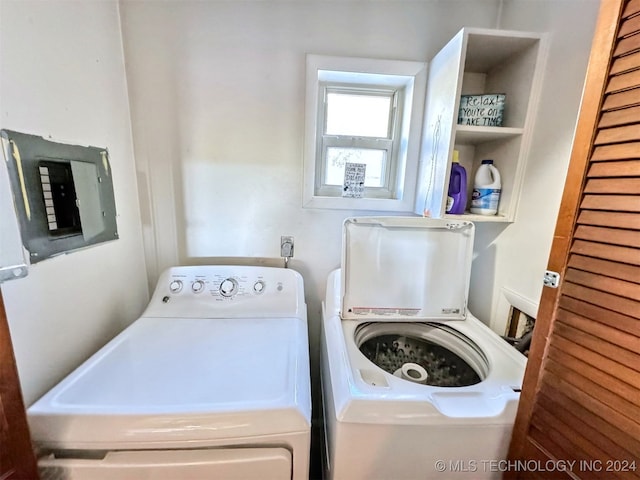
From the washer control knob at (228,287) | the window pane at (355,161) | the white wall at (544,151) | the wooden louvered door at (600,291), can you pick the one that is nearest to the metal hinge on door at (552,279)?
the wooden louvered door at (600,291)

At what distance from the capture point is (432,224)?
3.83 ft

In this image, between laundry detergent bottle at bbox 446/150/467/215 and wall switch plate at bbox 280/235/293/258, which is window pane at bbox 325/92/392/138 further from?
wall switch plate at bbox 280/235/293/258

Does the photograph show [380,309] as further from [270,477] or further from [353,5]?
[353,5]

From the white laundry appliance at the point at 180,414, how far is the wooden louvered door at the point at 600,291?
0.59 meters

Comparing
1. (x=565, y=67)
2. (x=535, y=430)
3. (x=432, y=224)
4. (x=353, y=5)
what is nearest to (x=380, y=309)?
(x=432, y=224)

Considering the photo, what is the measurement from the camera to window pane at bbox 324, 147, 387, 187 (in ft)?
5.03

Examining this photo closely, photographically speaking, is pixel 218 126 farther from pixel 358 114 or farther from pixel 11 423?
pixel 11 423

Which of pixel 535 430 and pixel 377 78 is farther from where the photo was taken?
pixel 377 78

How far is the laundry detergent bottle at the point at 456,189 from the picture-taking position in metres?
1.20

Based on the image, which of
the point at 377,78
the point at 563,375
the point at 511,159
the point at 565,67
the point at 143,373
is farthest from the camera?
the point at 377,78

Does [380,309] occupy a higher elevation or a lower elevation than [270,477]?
higher

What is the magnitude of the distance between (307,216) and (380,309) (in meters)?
0.60

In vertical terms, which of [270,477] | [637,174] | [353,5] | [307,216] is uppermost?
[353,5]

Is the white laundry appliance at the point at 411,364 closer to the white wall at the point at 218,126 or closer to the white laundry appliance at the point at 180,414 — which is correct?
the white laundry appliance at the point at 180,414
